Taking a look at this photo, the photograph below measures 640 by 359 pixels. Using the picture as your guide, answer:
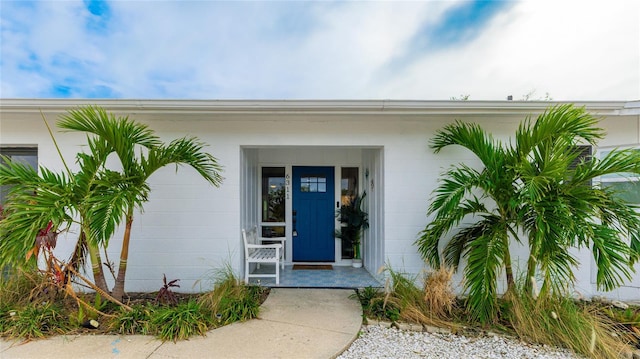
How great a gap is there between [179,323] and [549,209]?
3.75 meters

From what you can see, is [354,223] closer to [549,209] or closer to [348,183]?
[348,183]

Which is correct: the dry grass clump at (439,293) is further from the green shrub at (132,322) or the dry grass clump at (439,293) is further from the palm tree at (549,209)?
the green shrub at (132,322)

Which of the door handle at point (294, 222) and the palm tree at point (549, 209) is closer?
the palm tree at point (549, 209)

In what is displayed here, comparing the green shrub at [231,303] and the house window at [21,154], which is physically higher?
the house window at [21,154]

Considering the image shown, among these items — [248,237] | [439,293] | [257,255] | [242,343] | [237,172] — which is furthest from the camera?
[248,237]

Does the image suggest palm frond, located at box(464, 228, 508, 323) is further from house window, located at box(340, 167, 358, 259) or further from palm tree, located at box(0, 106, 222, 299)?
palm tree, located at box(0, 106, 222, 299)

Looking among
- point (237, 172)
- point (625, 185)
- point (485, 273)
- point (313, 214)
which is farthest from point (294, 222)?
point (625, 185)

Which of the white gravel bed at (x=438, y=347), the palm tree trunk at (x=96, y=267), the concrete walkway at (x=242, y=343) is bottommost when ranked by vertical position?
the white gravel bed at (x=438, y=347)

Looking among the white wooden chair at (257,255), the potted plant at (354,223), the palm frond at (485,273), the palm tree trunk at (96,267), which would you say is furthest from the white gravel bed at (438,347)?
the palm tree trunk at (96,267)

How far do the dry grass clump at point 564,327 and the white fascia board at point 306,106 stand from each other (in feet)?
7.48

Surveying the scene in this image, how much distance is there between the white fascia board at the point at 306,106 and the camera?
3441mm

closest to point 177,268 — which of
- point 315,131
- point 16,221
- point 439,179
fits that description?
point 16,221

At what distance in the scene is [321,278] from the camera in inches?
177

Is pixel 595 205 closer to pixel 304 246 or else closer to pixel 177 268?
pixel 304 246
